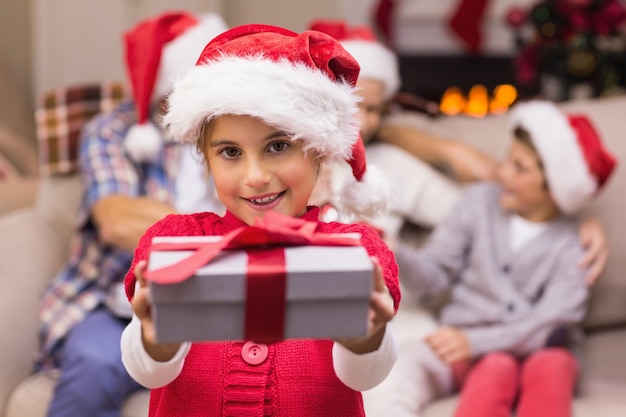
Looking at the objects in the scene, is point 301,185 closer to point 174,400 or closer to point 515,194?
point 174,400

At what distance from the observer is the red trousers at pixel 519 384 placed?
5.08 ft

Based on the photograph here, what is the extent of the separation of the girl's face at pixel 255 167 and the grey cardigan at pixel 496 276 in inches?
33.9

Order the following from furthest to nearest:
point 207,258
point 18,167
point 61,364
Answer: point 18,167 < point 61,364 < point 207,258

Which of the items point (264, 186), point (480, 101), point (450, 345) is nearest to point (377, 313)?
point (264, 186)

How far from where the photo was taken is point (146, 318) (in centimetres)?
83

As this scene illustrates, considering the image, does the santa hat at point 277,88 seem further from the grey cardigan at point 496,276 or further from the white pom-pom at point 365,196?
the grey cardigan at point 496,276

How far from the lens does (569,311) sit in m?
1.71

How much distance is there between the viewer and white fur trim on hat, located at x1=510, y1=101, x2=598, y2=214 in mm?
1715

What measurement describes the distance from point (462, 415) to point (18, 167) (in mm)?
1767

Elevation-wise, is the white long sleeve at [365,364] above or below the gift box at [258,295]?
below

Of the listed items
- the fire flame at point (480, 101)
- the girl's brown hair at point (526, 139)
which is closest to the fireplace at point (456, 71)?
the fire flame at point (480, 101)

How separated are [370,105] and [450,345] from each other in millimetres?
604

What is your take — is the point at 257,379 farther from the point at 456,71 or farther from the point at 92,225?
the point at 456,71

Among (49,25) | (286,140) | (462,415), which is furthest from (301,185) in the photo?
(49,25)
